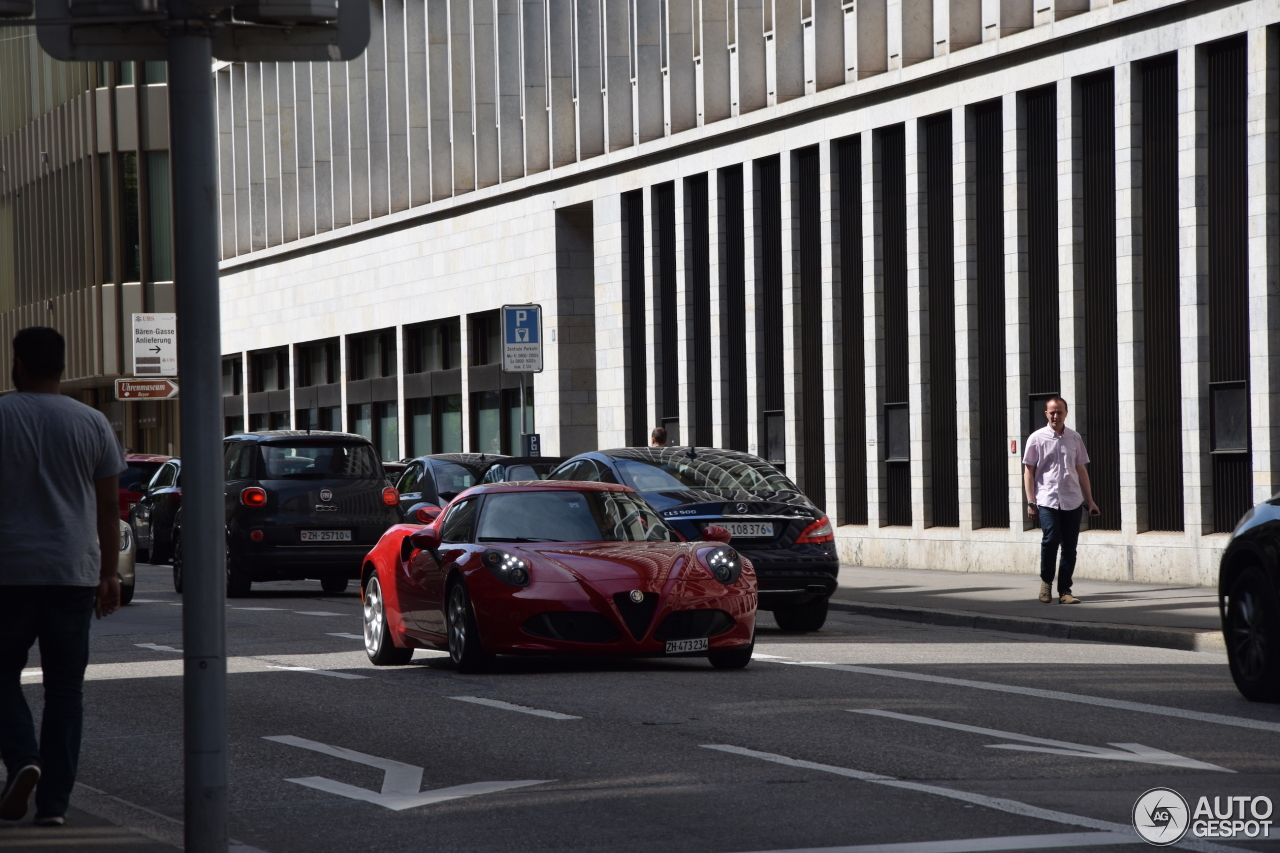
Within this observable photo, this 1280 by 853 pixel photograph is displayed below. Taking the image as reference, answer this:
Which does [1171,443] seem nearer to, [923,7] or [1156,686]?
[923,7]

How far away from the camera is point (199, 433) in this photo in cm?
584

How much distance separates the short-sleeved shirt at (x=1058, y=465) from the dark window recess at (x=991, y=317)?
6.24 meters

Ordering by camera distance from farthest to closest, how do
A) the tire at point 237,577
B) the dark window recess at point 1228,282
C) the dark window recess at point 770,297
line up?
the dark window recess at point 770,297 → the tire at point 237,577 → the dark window recess at point 1228,282

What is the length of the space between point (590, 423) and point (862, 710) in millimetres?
27573

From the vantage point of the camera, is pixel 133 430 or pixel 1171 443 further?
pixel 133 430

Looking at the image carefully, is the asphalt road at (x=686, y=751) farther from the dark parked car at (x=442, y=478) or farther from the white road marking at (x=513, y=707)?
the dark parked car at (x=442, y=478)

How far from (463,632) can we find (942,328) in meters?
15.1

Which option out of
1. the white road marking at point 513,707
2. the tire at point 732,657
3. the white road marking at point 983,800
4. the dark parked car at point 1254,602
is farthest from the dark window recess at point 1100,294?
the white road marking at point 983,800

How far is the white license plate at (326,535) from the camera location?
22281 millimetres

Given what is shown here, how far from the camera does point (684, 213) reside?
110ft

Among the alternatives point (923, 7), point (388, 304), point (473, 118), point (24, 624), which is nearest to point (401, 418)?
point (388, 304)

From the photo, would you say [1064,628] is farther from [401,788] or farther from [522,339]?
[522,339]

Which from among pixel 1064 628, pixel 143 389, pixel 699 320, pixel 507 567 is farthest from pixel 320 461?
pixel 143 389

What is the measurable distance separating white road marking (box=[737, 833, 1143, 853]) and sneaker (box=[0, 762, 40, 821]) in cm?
281
